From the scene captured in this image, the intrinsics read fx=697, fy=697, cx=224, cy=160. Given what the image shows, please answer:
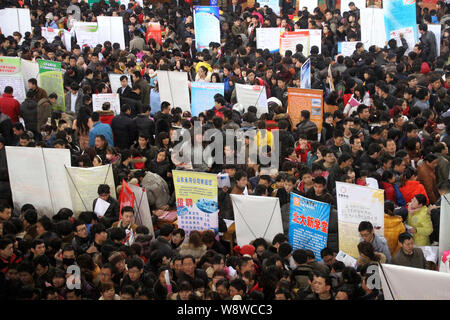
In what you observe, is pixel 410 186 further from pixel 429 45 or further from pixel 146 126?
pixel 429 45

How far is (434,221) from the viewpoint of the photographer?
9102mm

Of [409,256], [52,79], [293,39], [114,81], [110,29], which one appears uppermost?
[110,29]

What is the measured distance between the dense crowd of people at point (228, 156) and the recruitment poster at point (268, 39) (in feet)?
1.33

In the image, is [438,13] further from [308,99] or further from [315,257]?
[315,257]

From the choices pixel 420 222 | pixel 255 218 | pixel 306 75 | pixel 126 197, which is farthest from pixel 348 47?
pixel 126 197

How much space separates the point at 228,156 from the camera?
1116cm

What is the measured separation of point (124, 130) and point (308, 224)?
505 centimetres

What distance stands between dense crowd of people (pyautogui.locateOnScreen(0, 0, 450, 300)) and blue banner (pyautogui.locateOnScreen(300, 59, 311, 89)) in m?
0.18

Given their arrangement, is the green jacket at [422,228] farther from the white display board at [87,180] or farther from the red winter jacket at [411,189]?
the white display board at [87,180]

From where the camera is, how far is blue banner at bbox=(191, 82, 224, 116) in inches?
563

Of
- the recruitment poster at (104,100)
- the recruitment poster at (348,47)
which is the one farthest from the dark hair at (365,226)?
the recruitment poster at (348,47)

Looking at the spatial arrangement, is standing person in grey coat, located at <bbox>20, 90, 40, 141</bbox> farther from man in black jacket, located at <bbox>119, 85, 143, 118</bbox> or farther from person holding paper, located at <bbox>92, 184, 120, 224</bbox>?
person holding paper, located at <bbox>92, 184, 120, 224</bbox>

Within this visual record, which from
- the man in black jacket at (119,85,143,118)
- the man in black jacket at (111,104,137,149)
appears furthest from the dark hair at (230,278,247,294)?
the man in black jacket at (119,85,143,118)

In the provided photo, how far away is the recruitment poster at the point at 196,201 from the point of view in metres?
9.49
